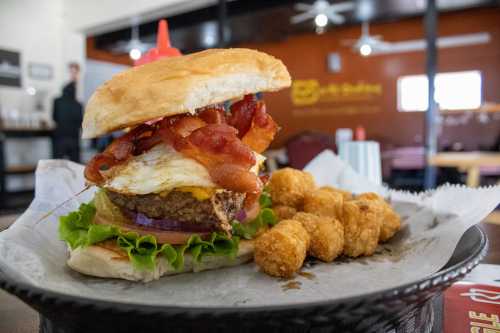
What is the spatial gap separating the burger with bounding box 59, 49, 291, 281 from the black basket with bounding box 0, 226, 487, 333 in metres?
0.36

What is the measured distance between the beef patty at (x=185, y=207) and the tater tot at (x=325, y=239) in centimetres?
27

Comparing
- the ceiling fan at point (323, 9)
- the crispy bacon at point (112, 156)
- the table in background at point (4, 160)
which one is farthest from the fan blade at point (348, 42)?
the crispy bacon at point (112, 156)

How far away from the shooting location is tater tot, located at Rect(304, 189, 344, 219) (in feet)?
5.05

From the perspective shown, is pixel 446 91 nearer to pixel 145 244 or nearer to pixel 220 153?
pixel 220 153

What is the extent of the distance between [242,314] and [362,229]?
745 mm

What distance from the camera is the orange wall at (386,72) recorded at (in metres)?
9.15

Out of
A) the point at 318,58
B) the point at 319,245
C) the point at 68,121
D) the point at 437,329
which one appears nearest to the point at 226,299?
→ the point at 319,245

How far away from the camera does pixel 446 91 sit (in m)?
9.60

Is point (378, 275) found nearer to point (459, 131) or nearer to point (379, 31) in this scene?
point (459, 131)

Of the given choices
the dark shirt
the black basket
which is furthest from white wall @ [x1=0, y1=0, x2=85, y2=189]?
the black basket

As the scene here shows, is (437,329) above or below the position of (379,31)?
below

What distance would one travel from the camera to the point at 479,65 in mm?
9234

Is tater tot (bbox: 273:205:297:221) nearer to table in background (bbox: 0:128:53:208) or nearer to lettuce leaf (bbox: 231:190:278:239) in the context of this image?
lettuce leaf (bbox: 231:190:278:239)

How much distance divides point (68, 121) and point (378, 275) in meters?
7.13
